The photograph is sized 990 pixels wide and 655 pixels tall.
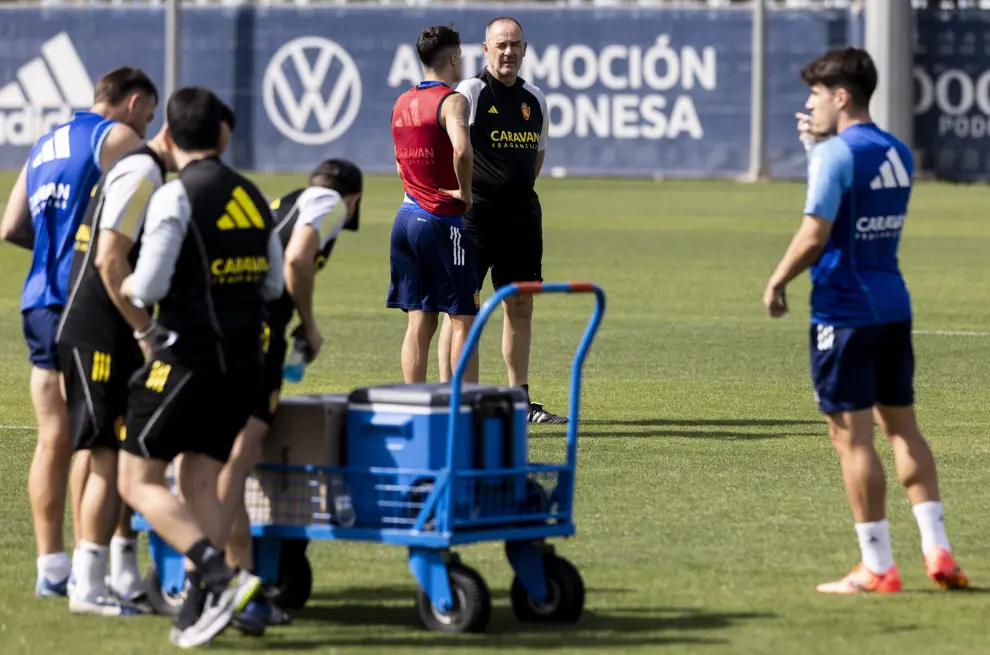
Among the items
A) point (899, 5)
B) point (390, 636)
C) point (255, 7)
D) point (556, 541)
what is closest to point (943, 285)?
point (556, 541)

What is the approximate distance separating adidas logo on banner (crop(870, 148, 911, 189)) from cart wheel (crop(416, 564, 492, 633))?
2010 mm

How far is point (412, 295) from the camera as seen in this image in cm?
1143

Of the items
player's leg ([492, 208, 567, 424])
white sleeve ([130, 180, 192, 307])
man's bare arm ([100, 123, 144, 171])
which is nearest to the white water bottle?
white sleeve ([130, 180, 192, 307])

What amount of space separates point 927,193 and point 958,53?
4471 millimetres

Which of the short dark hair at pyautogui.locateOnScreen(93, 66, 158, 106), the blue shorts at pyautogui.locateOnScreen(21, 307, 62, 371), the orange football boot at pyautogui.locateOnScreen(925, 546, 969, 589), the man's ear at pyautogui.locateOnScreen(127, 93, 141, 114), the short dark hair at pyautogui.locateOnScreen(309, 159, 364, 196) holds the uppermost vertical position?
the short dark hair at pyautogui.locateOnScreen(93, 66, 158, 106)

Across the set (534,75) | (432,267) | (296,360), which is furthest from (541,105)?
(534,75)

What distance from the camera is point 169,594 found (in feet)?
22.9

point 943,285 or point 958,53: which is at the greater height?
point 958,53

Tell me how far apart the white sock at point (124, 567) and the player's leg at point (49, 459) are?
0.87ft

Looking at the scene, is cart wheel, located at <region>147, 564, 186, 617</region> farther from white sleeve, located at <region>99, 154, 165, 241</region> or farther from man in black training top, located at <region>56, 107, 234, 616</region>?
white sleeve, located at <region>99, 154, 165, 241</region>

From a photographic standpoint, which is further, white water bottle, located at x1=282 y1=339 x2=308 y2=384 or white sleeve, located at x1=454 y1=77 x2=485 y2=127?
white sleeve, located at x1=454 y1=77 x2=485 y2=127

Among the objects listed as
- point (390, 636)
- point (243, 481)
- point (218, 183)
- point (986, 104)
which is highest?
point (986, 104)

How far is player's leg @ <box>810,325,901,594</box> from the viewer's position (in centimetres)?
738

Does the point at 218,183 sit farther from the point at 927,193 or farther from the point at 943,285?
the point at 927,193
